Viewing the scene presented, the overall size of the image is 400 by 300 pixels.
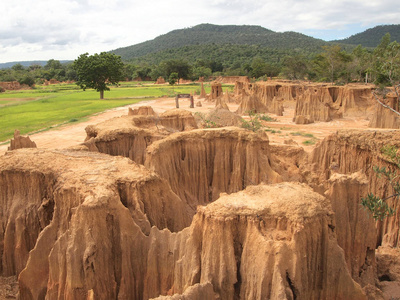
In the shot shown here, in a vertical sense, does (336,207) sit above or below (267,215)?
below

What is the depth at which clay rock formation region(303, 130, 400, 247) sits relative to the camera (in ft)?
40.8

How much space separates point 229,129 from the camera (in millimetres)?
15195

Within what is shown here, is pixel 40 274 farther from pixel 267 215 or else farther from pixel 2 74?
pixel 2 74

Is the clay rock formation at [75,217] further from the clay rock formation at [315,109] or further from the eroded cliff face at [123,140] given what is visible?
the clay rock formation at [315,109]

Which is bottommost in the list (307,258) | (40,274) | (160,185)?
(40,274)

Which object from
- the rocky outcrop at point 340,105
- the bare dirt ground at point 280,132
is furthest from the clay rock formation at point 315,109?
the bare dirt ground at point 280,132

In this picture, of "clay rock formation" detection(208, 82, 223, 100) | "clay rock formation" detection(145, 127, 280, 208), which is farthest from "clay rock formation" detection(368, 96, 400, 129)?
"clay rock formation" detection(208, 82, 223, 100)

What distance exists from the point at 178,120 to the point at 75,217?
47.5 ft

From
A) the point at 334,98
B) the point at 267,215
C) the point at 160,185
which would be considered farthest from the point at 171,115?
the point at 334,98

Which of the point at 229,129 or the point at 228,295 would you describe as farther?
the point at 229,129

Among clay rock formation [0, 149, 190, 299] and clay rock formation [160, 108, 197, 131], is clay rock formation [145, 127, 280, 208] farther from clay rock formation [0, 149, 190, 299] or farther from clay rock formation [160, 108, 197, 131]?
clay rock formation [160, 108, 197, 131]

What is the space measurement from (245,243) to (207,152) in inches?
310

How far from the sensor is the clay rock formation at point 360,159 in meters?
12.4

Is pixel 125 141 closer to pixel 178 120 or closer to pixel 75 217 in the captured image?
pixel 178 120
